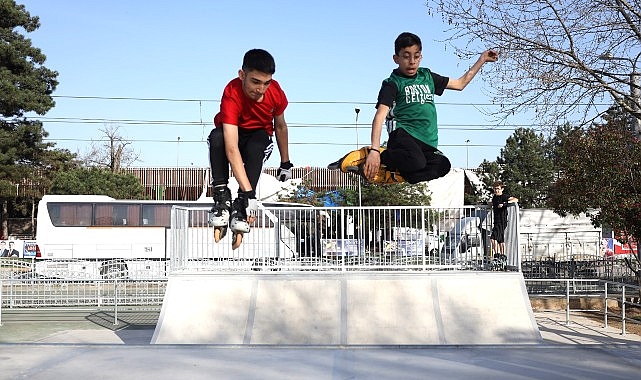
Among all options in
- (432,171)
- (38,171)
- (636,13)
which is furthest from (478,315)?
(38,171)

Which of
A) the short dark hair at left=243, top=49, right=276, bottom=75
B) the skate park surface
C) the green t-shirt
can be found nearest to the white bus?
the skate park surface

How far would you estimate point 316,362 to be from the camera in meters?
6.39

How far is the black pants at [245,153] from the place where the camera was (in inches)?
237

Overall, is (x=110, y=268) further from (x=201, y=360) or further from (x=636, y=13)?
(x=201, y=360)

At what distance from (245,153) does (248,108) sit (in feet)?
1.29

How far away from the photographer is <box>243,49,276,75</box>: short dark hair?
5.67m

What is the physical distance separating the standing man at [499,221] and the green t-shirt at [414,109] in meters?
7.17

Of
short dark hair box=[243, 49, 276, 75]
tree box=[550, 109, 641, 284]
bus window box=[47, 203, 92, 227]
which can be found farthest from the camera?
bus window box=[47, 203, 92, 227]

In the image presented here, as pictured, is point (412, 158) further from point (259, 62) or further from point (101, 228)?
point (101, 228)

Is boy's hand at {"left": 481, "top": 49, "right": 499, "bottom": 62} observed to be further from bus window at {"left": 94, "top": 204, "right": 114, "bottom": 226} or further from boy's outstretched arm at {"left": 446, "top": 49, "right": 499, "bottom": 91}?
bus window at {"left": 94, "top": 204, "right": 114, "bottom": 226}

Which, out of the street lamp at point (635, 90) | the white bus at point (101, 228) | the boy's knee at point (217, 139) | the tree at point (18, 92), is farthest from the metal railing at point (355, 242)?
the tree at point (18, 92)

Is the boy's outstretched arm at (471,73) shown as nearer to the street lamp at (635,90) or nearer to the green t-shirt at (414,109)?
the green t-shirt at (414,109)

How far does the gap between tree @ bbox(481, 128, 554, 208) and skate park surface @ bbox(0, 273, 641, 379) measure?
2571 cm

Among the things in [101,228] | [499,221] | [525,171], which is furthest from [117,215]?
[525,171]
